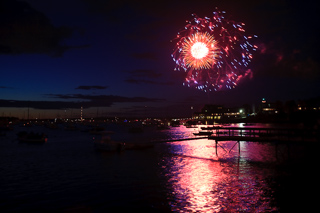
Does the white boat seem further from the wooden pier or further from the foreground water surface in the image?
the wooden pier

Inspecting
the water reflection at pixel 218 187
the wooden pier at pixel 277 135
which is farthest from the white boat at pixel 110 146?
the wooden pier at pixel 277 135

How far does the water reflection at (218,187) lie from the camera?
20.3 m

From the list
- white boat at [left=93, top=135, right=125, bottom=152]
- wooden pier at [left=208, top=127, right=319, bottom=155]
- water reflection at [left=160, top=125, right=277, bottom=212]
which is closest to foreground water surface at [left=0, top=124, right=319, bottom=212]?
water reflection at [left=160, top=125, right=277, bottom=212]

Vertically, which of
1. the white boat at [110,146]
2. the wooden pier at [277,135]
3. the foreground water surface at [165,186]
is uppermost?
the wooden pier at [277,135]

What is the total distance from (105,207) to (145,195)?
4180mm

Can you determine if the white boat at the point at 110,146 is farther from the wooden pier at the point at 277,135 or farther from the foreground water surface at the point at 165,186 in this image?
the wooden pier at the point at 277,135

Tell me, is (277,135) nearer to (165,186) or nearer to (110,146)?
(165,186)

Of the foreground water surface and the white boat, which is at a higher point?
the white boat

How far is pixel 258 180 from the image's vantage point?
27672mm

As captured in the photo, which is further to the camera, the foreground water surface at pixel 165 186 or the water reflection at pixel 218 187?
the foreground water surface at pixel 165 186

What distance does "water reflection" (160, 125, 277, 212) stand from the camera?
20281mm

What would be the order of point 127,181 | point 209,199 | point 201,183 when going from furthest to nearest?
Result: point 127,181
point 201,183
point 209,199

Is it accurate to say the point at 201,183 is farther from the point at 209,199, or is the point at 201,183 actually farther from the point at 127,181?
the point at 127,181

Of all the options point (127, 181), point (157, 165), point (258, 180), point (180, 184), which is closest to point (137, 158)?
point (157, 165)
